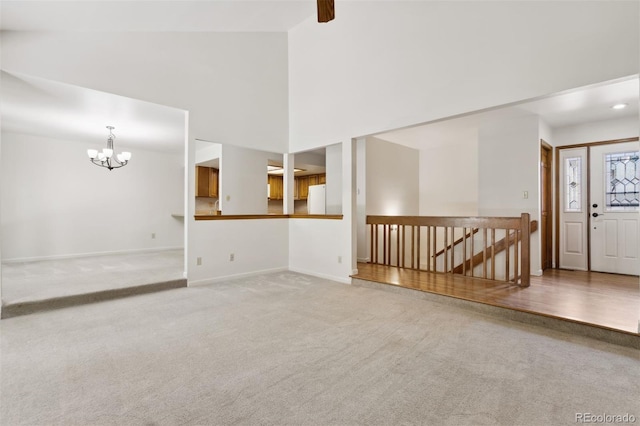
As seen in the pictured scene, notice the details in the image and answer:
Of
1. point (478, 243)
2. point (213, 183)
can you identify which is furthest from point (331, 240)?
point (213, 183)

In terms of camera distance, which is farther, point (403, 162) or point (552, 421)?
point (403, 162)

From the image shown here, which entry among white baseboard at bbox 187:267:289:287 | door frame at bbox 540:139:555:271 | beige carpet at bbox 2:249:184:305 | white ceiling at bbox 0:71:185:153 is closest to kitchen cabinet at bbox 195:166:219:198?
white ceiling at bbox 0:71:185:153

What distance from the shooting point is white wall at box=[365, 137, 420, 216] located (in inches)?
246

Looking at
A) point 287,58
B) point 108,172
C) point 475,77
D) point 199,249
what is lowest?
point 199,249

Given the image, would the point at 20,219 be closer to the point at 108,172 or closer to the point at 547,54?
the point at 108,172

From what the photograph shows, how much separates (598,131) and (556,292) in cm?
317

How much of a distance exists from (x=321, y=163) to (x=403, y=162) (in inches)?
78.5

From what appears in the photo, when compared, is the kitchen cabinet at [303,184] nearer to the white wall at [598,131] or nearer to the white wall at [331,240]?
the white wall at [331,240]

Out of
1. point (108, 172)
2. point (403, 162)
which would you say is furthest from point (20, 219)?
point (403, 162)

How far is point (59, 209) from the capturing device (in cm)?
631

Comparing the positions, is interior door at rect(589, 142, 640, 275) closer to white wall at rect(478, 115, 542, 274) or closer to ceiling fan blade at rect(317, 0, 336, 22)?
white wall at rect(478, 115, 542, 274)

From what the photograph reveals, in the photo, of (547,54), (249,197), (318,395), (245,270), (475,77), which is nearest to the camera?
(318,395)

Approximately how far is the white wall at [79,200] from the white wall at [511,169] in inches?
286

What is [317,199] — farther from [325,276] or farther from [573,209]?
[573,209]
